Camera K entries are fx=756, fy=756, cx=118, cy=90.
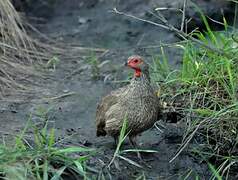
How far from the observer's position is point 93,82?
750cm

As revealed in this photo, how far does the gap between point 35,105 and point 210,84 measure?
1711 millimetres

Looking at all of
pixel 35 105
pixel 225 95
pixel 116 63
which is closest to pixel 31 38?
pixel 116 63

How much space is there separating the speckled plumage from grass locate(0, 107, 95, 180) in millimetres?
598

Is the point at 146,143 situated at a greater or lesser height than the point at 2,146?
lesser

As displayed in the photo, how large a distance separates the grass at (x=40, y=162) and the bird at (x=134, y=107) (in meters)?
0.60

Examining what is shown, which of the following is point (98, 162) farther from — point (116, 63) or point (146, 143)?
point (116, 63)

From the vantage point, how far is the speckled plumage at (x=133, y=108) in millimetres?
5523

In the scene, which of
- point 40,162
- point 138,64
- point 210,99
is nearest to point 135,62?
point 138,64

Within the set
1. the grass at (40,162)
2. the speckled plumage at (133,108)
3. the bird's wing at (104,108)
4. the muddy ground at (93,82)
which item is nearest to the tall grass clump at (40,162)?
the grass at (40,162)

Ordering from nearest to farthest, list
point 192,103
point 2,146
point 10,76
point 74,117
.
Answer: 1. point 2,146
2. point 192,103
3. point 74,117
4. point 10,76

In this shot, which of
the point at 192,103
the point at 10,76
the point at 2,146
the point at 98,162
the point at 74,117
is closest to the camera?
the point at 2,146

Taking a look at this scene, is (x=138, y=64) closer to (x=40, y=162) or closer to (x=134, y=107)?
(x=134, y=107)

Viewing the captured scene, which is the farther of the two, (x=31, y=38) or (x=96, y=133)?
(x=31, y=38)

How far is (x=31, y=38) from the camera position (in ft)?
27.2
